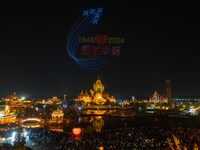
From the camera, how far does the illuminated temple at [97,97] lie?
10281cm

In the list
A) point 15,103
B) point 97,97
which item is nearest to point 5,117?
point 15,103

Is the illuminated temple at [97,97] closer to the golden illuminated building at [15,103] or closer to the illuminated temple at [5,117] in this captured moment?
the golden illuminated building at [15,103]

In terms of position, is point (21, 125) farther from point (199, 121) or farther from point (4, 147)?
point (199, 121)

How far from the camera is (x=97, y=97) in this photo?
346ft

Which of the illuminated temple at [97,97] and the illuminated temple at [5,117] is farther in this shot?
the illuminated temple at [97,97]

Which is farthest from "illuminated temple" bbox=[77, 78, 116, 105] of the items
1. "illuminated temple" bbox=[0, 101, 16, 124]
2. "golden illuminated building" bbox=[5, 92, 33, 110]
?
"illuminated temple" bbox=[0, 101, 16, 124]

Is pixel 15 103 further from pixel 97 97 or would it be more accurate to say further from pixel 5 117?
pixel 5 117

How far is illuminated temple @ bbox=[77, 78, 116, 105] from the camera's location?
102812mm

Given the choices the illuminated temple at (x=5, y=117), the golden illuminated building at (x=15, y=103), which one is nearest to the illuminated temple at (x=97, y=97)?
the golden illuminated building at (x=15, y=103)

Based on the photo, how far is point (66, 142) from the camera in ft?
98.6

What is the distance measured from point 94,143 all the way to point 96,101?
73285mm

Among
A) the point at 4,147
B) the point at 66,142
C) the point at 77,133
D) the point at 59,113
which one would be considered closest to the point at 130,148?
the point at 66,142

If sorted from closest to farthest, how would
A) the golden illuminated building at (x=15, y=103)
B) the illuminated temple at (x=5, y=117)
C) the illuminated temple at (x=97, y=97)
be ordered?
1. the illuminated temple at (x=5, y=117)
2. the golden illuminated building at (x=15, y=103)
3. the illuminated temple at (x=97, y=97)

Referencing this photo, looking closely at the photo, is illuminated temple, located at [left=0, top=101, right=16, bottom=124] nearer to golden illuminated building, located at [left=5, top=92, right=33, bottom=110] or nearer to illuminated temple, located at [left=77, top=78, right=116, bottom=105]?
golden illuminated building, located at [left=5, top=92, right=33, bottom=110]
